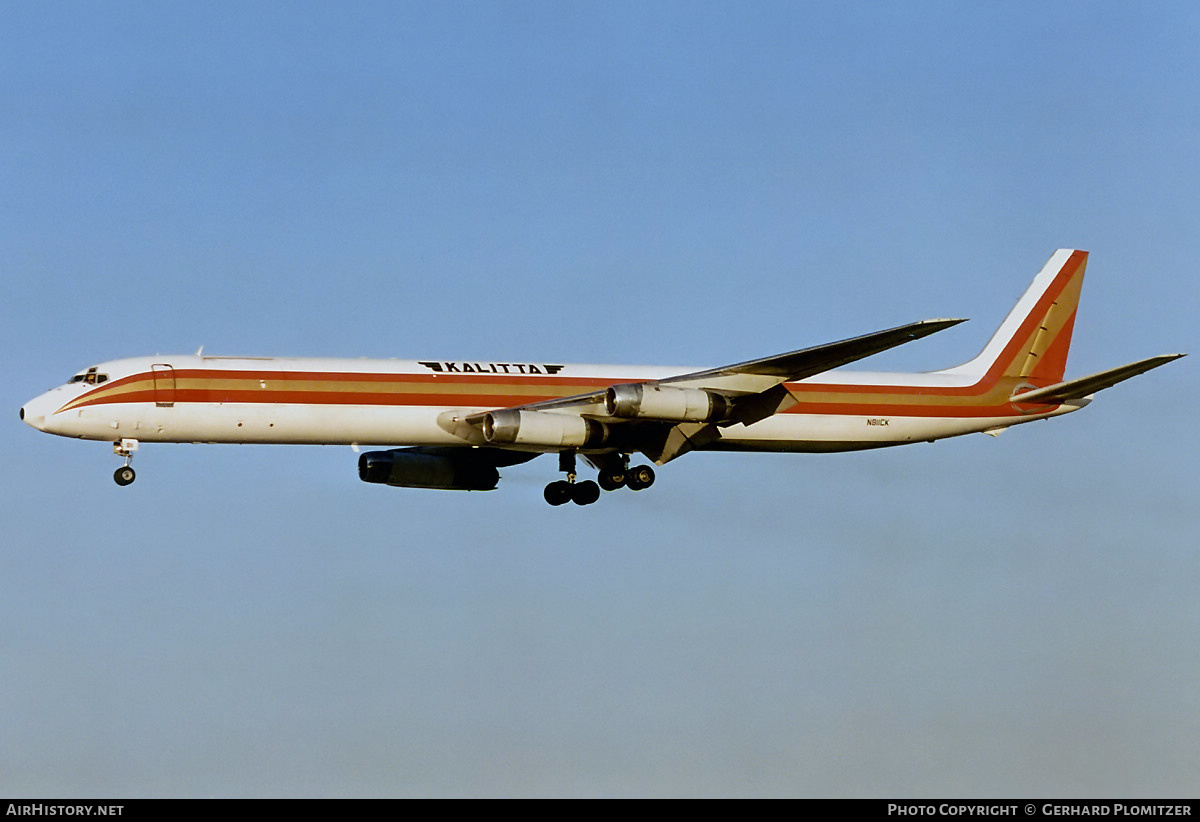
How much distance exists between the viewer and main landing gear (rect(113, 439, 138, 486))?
51000 mm

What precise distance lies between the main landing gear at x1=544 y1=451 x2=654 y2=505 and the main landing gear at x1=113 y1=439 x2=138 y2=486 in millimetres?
13761

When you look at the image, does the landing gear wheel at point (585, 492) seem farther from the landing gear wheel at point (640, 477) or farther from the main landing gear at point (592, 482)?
the landing gear wheel at point (640, 477)

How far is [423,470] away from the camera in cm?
5756

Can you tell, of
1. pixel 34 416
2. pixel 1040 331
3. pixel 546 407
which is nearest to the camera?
pixel 34 416

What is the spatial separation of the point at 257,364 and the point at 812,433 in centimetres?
1847

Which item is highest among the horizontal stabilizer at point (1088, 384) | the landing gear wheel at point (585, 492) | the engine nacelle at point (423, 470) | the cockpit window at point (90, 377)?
the cockpit window at point (90, 377)

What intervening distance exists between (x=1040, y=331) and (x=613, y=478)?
56.0 ft

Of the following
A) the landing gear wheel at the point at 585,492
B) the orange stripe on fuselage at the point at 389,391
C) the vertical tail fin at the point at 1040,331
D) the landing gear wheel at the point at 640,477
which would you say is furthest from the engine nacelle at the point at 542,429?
the vertical tail fin at the point at 1040,331

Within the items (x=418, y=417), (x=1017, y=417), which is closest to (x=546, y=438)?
(x=418, y=417)

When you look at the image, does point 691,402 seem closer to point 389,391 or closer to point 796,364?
point 796,364

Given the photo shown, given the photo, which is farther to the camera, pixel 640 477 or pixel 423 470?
pixel 423 470

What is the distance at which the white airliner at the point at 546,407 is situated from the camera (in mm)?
50906

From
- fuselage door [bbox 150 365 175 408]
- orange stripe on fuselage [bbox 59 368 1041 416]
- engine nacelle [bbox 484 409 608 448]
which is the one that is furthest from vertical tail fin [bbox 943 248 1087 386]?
fuselage door [bbox 150 365 175 408]

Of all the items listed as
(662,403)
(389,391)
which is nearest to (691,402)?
(662,403)
